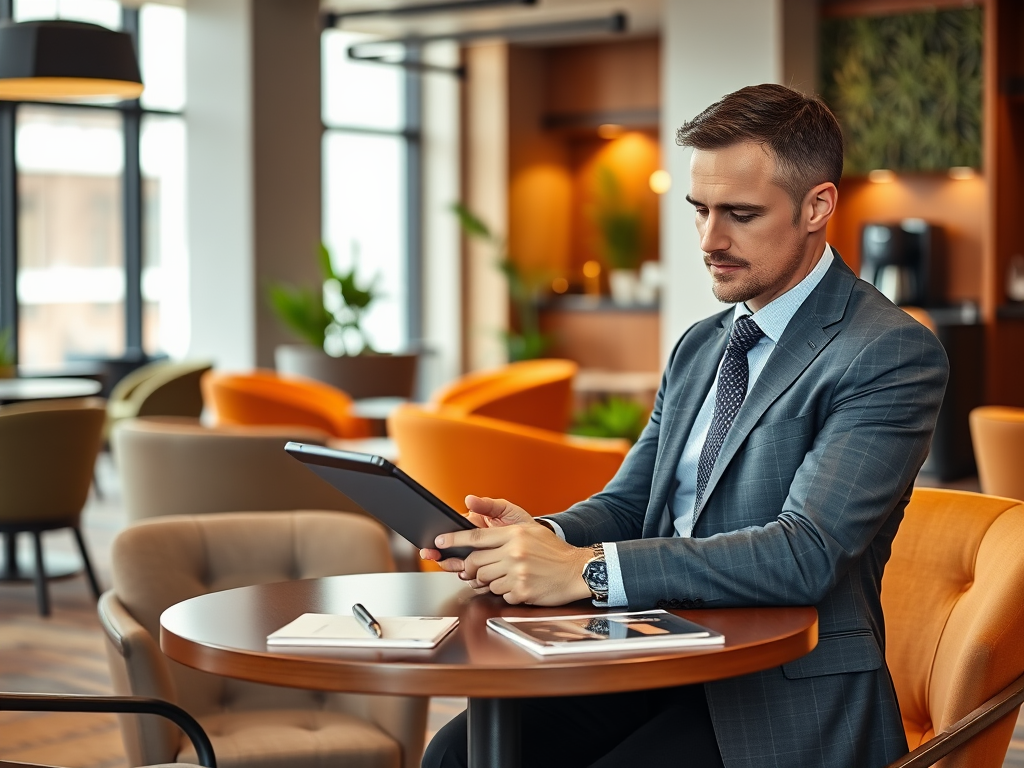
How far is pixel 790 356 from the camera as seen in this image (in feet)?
6.33

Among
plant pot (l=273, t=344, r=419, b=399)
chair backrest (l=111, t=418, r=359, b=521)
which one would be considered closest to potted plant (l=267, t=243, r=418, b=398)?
plant pot (l=273, t=344, r=419, b=399)

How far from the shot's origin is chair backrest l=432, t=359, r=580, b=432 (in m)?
7.00

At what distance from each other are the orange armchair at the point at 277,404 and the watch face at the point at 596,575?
5426mm

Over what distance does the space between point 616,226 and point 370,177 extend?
232 cm

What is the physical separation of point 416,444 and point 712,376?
8.75 ft

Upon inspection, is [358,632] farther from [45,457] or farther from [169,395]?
[169,395]

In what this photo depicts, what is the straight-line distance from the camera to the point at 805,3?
9.17 meters

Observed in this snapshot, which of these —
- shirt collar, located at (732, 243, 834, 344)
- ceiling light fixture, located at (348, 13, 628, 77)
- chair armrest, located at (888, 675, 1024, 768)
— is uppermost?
ceiling light fixture, located at (348, 13, 628, 77)

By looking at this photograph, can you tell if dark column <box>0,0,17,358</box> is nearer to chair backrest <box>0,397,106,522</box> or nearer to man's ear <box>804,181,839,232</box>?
chair backrest <box>0,397,106,522</box>

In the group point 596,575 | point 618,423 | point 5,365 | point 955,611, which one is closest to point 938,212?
point 618,423

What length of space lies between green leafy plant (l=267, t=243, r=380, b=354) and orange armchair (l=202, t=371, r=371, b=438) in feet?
4.92

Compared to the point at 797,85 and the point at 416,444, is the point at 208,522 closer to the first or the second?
the point at 797,85

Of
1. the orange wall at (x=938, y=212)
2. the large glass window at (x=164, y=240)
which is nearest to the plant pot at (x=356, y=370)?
the large glass window at (x=164, y=240)

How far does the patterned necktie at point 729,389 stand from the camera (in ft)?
6.63
